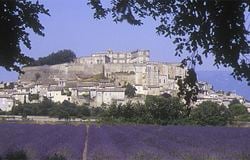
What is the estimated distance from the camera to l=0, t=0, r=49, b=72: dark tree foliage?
13.0ft

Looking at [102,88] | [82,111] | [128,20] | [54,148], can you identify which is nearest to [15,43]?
[128,20]

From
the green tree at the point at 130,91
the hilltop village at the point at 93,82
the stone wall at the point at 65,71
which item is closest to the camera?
the hilltop village at the point at 93,82

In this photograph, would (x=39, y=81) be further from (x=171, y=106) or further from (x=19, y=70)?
(x=19, y=70)

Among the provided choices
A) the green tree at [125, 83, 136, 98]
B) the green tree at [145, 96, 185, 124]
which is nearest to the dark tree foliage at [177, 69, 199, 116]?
the green tree at [145, 96, 185, 124]

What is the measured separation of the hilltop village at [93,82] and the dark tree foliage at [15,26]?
239 feet

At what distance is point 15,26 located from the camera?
13.4ft

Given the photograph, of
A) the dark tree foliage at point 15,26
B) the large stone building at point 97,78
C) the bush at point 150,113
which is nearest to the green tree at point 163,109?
the bush at point 150,113

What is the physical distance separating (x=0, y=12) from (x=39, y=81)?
9283 centimetres

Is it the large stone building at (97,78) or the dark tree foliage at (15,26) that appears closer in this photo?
the dark tree foliage at (15,26)

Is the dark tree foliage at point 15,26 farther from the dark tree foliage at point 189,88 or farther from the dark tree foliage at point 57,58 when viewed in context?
the dark tree foliage at point 57,58

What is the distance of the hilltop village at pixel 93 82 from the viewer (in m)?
82.7

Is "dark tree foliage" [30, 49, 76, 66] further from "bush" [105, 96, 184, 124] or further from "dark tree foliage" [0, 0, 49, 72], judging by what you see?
"dark tree foliage" [0, 0, 49, 72]

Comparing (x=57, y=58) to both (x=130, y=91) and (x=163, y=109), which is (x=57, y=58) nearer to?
(x=130, y=91)

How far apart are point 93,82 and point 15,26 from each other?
87.8m
